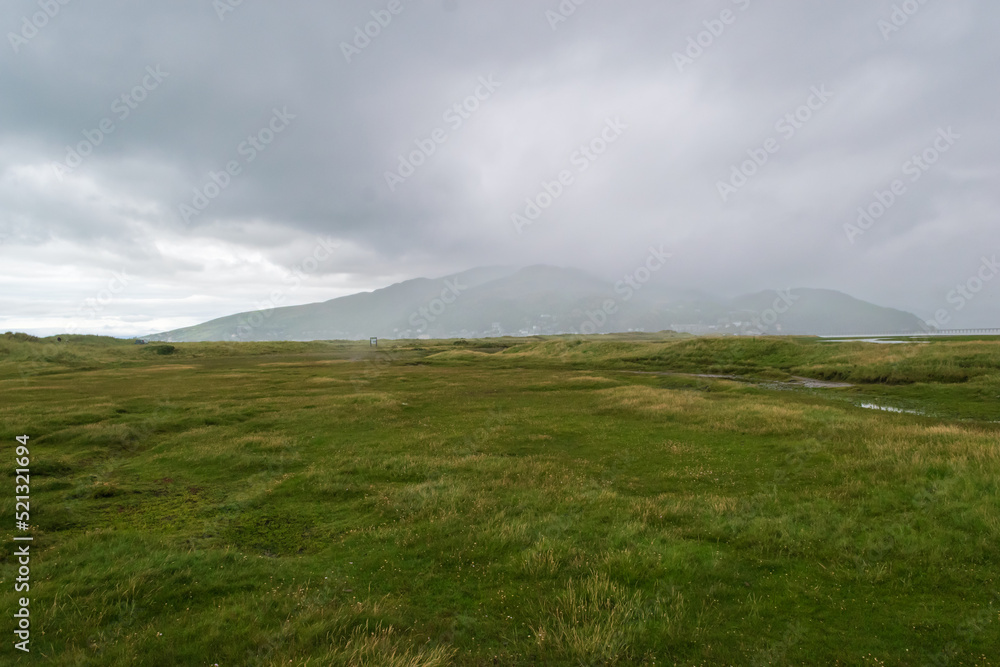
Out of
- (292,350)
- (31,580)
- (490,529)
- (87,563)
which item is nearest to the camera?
(31,580)

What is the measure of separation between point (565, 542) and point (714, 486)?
950 centimetres

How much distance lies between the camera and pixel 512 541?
13664 millimetres

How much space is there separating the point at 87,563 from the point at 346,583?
7.25 meters

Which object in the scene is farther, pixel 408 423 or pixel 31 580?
pixel 408 423

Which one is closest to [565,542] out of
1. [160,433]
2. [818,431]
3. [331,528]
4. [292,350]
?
[331,528]

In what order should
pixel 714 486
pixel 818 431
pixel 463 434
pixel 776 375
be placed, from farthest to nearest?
1. pixel 776 375
2. pixel 463 434
3. pixel 818 431
4. pixel 714 486

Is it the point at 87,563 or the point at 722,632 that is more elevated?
the point at 87,563

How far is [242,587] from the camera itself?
36.5 ft

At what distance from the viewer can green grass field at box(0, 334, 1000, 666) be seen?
29.5ft

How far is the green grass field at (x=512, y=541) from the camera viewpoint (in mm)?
9000

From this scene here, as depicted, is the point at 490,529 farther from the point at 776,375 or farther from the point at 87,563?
the point at 776,375

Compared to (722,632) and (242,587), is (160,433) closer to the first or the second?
(242,587)

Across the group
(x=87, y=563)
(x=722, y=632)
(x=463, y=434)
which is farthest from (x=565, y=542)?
(x=463, y=434)

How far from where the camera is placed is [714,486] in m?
19.1
